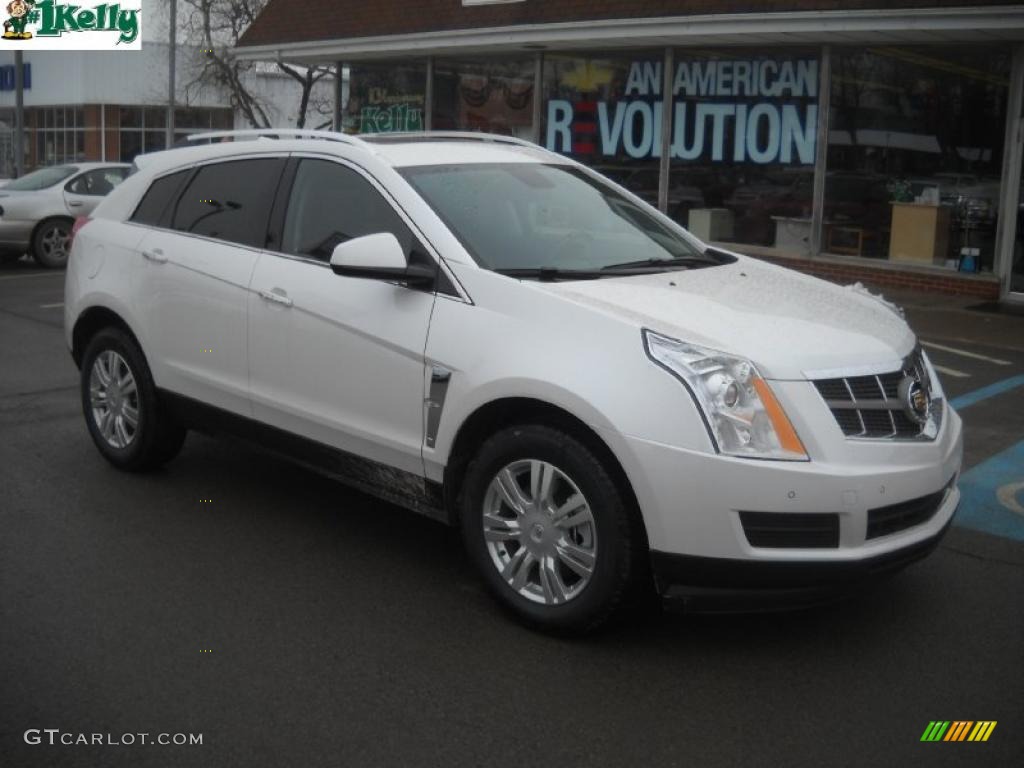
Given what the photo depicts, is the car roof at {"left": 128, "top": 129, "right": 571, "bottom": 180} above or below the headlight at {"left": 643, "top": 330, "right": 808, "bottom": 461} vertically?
above

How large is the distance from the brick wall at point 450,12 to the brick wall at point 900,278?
126 inches

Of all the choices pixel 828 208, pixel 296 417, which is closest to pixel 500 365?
pixel 296 417


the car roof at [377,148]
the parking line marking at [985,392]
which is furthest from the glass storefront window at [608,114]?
the car roof at [377,148]

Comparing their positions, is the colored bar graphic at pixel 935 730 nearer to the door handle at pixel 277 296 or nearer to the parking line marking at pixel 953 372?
the door handle at pixel 277 296

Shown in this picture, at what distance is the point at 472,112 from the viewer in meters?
19.9

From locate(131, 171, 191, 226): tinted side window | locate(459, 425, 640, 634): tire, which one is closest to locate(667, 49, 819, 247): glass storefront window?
locate(131, 171, 191, 226): tinted side window

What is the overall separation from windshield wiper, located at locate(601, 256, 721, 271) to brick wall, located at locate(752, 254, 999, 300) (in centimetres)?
946

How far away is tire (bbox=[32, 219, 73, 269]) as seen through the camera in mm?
17359

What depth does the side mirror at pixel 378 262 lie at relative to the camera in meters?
4.78

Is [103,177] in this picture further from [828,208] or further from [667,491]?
[667,491]

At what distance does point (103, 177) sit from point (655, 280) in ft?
48.8

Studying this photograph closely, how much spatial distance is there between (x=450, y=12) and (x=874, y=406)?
51.6ft

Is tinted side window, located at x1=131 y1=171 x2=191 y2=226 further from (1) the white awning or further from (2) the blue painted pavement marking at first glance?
(1) the white awning

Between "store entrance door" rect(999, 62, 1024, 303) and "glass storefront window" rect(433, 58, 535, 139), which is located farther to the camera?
"glass storefront window" rect(433, 58, 535, 139)
